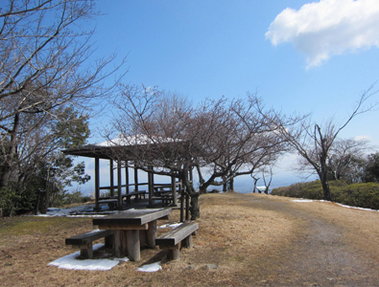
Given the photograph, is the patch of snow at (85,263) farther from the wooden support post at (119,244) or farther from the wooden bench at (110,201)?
the wooden bench at (110,201)

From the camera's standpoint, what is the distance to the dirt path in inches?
130

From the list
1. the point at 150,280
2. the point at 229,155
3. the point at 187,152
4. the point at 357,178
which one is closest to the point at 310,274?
the point at 150,280

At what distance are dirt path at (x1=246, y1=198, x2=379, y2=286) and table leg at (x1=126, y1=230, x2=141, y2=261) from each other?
1.81 meters

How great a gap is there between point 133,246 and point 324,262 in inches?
107

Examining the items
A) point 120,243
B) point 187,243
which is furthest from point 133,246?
point 187,243

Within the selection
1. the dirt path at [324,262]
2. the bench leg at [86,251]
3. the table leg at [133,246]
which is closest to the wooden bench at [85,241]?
the bench leg at [86,251]

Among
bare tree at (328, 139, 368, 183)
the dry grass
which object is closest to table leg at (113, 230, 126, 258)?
the dry grass

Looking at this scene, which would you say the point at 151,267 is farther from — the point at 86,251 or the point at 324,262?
the point at 324,262

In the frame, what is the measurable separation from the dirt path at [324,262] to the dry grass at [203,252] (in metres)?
0.04

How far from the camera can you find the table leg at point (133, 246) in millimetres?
4133

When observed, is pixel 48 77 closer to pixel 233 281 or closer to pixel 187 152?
pixel 187 152

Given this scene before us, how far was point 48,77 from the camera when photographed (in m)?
5.67

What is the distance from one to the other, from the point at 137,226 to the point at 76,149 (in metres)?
5.70

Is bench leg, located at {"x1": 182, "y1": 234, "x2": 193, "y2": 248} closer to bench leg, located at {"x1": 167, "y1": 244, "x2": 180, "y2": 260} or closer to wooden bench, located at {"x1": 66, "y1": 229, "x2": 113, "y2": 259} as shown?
bench leg, located at {"x1": 167, "y1": 244, "x2": 180, "y2": 260}
